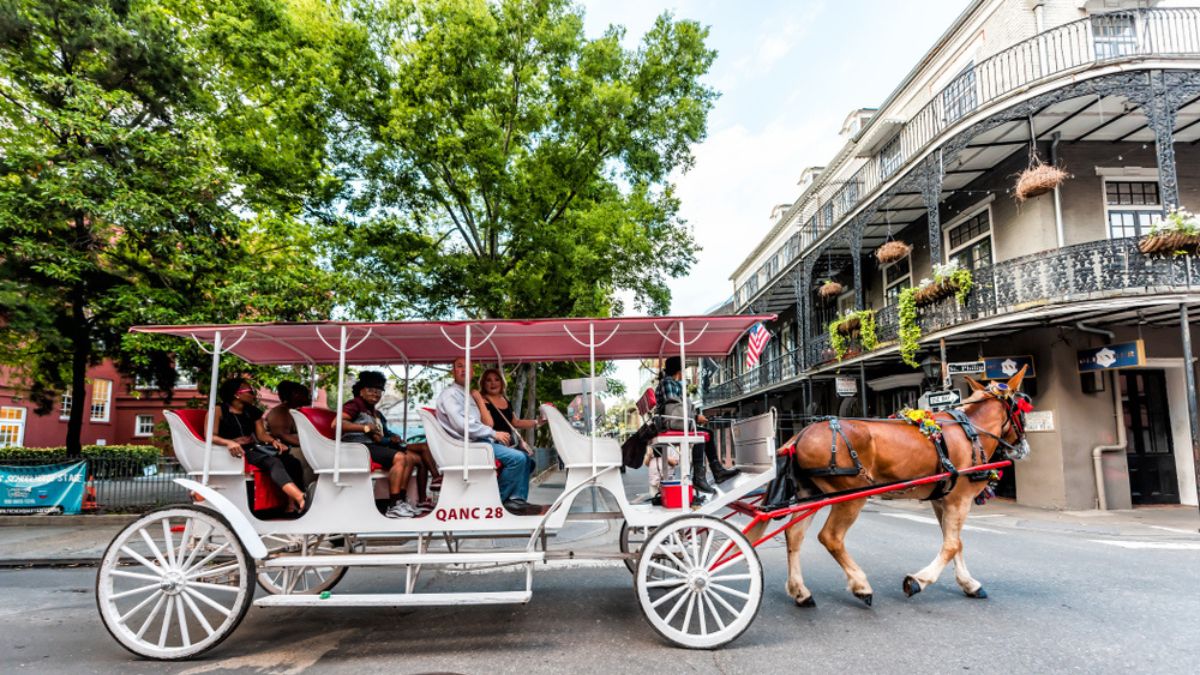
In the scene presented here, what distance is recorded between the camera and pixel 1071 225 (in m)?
13.4

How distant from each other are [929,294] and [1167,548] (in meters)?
7.16

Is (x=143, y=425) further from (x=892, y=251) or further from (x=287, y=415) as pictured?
(x=892, y=251)

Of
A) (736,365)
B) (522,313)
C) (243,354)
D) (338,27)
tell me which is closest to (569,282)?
(522,313)

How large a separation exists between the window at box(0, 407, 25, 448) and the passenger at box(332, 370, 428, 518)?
3067 cm

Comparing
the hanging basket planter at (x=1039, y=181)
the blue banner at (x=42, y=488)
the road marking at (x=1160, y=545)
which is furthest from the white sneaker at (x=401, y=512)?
the hanging basket planter at (x=1039, y=181)

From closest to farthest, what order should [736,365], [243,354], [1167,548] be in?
1. [243,354]
2. [1167,548]
3. [736,365]

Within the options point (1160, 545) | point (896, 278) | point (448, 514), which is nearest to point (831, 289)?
point (896, 278)

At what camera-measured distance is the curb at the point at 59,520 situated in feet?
39.7

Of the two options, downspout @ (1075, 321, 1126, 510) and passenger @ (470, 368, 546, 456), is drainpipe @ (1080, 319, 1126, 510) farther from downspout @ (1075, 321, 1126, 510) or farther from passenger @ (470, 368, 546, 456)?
passenger @ (470, 368, 546, 456)

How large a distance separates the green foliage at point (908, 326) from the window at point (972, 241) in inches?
54.8

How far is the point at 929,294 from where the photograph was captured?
14.5 m

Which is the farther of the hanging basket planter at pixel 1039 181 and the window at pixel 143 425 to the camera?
the window at pixel 143 425

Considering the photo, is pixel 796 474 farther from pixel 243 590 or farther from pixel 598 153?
pixel 598 153

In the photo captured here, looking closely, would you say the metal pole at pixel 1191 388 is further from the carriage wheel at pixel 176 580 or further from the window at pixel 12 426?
the window at pixel 12 426
